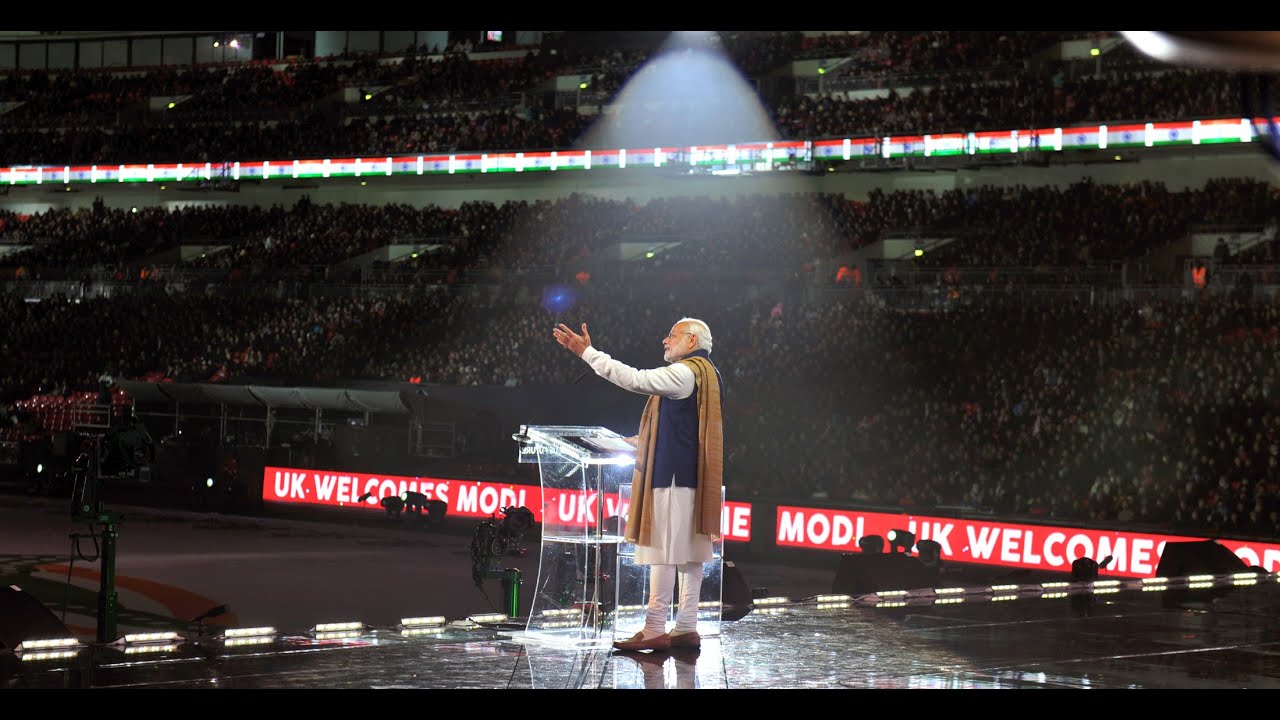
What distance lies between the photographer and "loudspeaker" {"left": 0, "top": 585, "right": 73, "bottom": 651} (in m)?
7.44

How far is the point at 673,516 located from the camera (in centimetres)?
→ 746

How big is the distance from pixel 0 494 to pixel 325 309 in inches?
392

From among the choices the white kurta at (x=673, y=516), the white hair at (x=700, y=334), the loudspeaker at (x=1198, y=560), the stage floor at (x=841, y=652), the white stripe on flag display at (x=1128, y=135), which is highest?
the white stripe on flag display at (x=1128, y=135)

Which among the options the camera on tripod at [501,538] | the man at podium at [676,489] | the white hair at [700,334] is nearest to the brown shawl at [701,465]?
the man at podium at [676,489]

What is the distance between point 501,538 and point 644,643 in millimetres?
2832

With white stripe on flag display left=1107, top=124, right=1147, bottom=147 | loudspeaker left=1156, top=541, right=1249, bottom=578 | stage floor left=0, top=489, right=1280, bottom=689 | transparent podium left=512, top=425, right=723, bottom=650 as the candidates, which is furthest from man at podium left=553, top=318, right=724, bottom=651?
white stripe on flag display left=1107, top=124, right=1147, bottom=147

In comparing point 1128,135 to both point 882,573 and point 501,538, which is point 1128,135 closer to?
point 882,573

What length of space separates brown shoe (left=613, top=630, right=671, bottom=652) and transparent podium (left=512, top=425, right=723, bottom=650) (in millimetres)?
443

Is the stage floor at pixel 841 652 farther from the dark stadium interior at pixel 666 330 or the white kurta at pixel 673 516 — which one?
the white kurta at pixel 673 516

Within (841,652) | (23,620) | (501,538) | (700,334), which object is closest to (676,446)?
(700,334)

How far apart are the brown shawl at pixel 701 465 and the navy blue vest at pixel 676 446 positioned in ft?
0.11

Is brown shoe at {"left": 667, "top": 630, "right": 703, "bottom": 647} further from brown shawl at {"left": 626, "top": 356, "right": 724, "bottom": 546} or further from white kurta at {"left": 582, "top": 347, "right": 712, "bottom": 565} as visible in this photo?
brown shawl at {"left": 626, "top": 356, "right": 724, "bottom": 546}

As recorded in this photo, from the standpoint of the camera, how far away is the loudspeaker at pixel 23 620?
7441 mm

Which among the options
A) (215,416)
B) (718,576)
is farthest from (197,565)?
(718,576)
